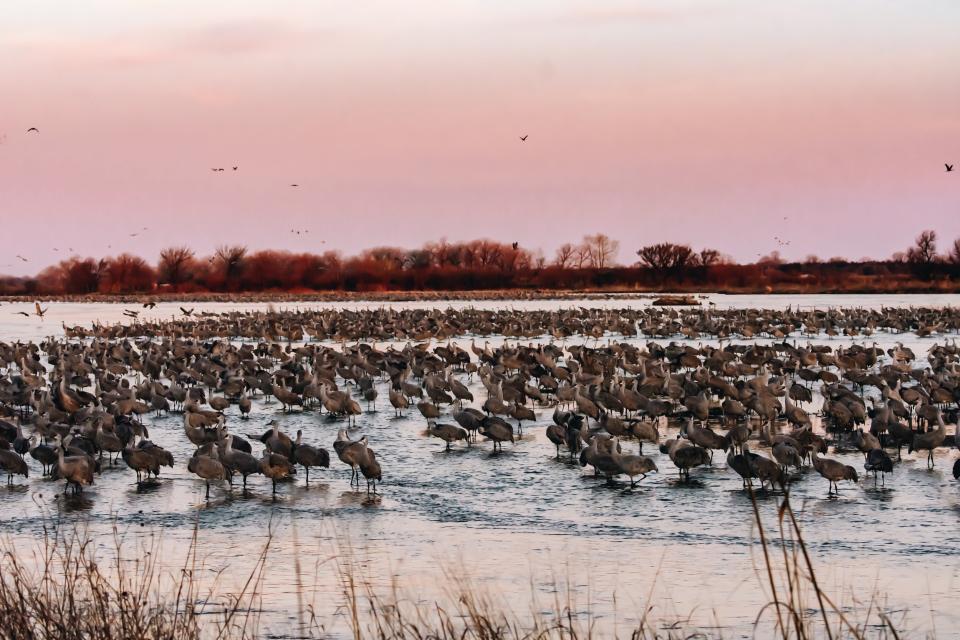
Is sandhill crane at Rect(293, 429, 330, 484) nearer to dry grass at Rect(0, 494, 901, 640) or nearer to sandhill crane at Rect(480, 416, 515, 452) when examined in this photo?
sandhill crane at Rect(480, 416, 515, 452)

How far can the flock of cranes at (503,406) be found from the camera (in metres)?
12.8

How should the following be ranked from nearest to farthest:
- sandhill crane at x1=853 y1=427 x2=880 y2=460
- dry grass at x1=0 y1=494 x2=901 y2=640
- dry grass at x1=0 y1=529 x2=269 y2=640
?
dry grass at x1=0 y1=529 x2=269 y2=640 → dry grass at x1=0 y1=494 x2=901 y2=640 → sandhill crane at x1=853 y1=427 x2=880 y2=460

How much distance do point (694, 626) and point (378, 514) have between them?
4586 millimetres

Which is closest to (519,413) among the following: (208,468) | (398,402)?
(398,402)

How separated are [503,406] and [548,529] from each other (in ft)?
20.4

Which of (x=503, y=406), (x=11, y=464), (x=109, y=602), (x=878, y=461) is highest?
(x=503, y=406)

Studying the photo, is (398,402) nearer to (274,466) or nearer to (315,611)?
(274,466)

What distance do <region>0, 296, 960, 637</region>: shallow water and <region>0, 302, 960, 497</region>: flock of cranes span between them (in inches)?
11.9

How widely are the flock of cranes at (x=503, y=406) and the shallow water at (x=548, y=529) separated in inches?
11.9

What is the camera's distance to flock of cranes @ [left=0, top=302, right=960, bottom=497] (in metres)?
12.8

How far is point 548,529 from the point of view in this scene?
10734 millimetres

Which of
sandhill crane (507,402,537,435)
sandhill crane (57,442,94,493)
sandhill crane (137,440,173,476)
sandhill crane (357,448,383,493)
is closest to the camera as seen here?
sandhill crane (57,442,94,493)

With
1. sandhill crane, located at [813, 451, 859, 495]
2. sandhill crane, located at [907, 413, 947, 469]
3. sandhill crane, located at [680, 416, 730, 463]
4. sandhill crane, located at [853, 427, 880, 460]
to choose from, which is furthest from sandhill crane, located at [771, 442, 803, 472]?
sandhill crane, located at [907, 413, 947, 469]

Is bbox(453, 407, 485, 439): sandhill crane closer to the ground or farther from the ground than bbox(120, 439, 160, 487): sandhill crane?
farther from the ground
